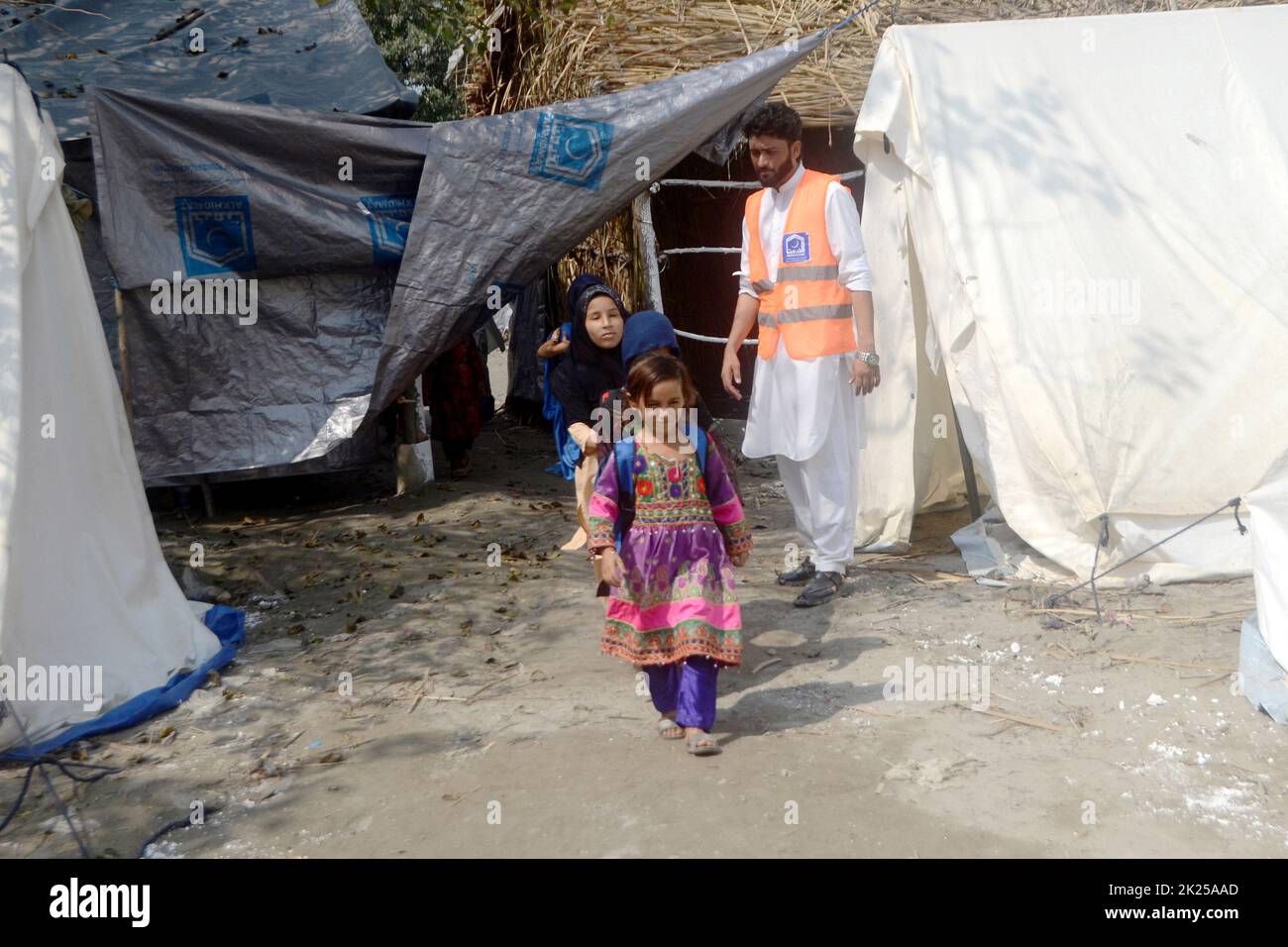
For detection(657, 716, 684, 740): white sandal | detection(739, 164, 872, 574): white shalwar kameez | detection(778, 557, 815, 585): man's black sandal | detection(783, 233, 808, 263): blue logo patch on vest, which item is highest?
detection(783, 233, 808, 263): blue logo patch on vest

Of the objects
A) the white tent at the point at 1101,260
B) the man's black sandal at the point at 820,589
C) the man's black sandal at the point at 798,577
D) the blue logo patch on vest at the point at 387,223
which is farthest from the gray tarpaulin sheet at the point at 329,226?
the man's black sandal at the point at 820,589

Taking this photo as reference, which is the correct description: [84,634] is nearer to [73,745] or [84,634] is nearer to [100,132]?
[73,745]

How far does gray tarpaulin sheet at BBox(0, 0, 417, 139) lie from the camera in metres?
6.18

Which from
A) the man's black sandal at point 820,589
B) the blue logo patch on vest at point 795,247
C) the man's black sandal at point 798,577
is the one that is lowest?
the man's black sandal at point 798,577

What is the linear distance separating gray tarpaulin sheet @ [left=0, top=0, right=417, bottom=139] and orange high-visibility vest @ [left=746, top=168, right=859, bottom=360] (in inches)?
113

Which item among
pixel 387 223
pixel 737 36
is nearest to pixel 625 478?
pixel 387 223

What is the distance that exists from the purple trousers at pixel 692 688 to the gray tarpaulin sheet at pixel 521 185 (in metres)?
2.88

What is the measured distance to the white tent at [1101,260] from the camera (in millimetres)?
4535

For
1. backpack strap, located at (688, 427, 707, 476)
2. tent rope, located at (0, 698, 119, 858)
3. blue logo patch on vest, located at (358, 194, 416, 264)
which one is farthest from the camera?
blue logo patch on vest, located at (358, 194, 416, 264)

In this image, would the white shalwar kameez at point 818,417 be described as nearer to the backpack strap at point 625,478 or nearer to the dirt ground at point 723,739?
the dirt ground at point 723,739

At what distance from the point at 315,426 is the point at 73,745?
8.34ft

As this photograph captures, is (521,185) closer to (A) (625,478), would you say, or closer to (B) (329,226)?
(B) (329,226)

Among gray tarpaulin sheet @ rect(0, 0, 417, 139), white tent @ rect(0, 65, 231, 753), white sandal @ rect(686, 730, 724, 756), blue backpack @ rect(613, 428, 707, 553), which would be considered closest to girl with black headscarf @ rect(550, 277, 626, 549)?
blue backpack @ rect(613, 428, 707, 553)

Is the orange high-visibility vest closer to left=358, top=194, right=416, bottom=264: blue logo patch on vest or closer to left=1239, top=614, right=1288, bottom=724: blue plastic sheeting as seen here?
left=1239, top=614, right=1288, bottom=724: blue plastic sheeting
